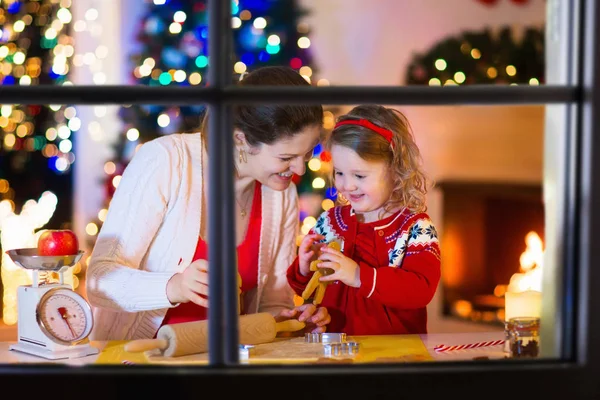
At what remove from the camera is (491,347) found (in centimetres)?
164

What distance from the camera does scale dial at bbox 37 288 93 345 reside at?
5.23 ft

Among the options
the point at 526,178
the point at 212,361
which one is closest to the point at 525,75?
the point at 526,178

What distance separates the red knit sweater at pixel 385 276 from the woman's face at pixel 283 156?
10.0 inches

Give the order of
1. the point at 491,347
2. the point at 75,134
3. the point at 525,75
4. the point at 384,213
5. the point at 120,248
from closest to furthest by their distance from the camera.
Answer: the point at 491,347 < the point at 120,248 < the point at 384,213 < the point at 525,75 < the point at 75,134

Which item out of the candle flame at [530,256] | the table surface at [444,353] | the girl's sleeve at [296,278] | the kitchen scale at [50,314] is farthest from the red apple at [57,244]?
the candle flame at [530,256]

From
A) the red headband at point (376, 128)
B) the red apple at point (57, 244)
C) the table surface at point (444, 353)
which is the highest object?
the red headband at point (376, 128)

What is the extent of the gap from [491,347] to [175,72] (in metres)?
2.68

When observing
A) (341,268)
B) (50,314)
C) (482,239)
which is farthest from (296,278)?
(482,239)

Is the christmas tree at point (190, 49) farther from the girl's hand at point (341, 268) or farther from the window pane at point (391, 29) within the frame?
the girl's hand at point (341, 268)

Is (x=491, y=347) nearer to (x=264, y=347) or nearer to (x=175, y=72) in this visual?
(x=264, y=347)

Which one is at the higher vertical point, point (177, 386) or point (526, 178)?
point (526, 178)

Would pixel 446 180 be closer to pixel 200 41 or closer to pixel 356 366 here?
pixel 200 41

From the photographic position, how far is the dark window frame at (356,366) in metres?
1.07

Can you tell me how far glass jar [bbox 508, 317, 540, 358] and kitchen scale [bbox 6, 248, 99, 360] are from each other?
88 centimetres
